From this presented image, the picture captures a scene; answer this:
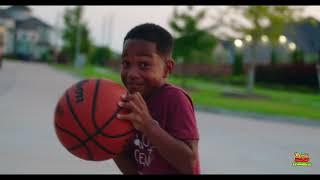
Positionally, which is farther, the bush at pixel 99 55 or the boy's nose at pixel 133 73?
the bush at pixel 99 55

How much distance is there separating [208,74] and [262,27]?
20313 mm

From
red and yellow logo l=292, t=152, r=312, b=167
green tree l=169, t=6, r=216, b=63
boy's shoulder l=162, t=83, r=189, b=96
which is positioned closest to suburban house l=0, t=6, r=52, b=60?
green tree l=169, t=6, r=216, b=63

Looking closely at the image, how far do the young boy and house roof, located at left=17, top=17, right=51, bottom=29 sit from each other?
103005 mm

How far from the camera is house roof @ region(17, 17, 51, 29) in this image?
10256 cm

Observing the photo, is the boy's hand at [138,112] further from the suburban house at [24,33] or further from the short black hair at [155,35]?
the suburban house at [24,33]

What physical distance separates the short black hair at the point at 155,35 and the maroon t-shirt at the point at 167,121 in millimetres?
141

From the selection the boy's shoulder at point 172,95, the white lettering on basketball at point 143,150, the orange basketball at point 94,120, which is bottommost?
the white lettering on basketball at point 143,150

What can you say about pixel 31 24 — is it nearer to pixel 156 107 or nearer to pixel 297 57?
pixel 297 57

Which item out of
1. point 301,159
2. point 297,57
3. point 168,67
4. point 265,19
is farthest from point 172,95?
point 297,57

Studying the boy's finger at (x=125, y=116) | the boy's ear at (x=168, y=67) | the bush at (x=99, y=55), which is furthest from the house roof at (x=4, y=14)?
the boy's finger at (x=125, y=116)

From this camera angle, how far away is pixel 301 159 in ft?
28.9

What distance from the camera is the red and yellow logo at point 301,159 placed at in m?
7.95

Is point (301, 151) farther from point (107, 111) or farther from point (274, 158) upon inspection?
point (107, 111)

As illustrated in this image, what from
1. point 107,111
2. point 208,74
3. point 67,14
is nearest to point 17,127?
point 107,111
